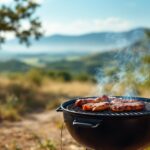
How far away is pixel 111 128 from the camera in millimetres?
3053

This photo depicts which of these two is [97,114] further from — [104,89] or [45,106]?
[45,106]

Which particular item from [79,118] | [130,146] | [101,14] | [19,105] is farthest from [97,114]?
[19,105]

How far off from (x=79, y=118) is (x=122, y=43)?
2.28m

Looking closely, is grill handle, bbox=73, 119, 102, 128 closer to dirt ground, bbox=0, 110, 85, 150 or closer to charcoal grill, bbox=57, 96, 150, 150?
charcoal grill, bbox=57, 96, 150, 150

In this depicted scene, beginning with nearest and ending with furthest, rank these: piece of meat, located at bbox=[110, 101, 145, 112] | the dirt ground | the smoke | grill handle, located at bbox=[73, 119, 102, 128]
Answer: grill handle, located at bbox=[73, 119, 102, 128] → piece of meat, located at bbox=[110, 101, 145, 112] → the dirt ground → the smoke

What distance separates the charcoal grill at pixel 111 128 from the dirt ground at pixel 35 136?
0.89 meters

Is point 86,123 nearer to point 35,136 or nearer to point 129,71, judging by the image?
point 35,136

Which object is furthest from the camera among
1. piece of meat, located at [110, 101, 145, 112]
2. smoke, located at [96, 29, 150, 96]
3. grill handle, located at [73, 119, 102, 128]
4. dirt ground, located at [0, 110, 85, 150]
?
smoke, located at [96, 29, 150, 96]

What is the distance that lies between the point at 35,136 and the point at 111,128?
2.24 metres

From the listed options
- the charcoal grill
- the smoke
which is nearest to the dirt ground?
the charcoal grill

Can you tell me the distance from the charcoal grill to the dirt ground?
2.92ft

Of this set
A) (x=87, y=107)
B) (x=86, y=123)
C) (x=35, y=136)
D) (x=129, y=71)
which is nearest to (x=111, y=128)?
(x=86, y=123)

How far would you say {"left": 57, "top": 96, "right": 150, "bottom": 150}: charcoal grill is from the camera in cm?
304

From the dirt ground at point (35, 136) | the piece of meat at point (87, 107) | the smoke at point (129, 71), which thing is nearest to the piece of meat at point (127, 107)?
the piece of meat at point (87, 107)
